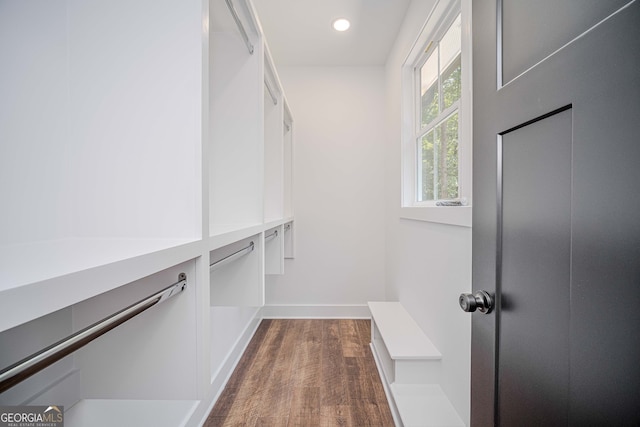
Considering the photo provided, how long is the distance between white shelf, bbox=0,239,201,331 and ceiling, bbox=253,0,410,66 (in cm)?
210

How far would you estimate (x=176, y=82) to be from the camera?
73 cm

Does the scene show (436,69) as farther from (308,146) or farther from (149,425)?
(149,425)

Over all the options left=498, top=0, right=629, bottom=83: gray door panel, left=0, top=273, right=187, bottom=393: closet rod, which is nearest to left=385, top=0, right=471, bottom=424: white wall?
left=498, top=0, right=629, bottom=83: gray door panel

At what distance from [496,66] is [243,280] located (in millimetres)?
1224

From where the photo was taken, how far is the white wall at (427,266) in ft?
4.12

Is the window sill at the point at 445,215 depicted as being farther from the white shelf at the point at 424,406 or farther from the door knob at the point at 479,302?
the white shelf at the point at 424,406

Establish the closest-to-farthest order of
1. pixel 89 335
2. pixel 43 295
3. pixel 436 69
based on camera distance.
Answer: pixel 43 295 → pixel 89 335 → pixel 436 69

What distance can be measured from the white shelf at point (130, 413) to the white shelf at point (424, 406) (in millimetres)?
941

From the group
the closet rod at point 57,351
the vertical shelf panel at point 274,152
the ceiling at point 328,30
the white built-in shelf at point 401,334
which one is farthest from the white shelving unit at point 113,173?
the ceiling at point 328,30

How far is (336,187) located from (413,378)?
1857 mm

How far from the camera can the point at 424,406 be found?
4.50 feet

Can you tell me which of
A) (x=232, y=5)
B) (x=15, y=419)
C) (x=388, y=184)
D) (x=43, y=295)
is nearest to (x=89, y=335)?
(x=43, y=295)

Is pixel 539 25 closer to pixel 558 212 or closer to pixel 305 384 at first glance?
pixel 558 212

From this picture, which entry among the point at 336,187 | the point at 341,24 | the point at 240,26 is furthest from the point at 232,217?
the point at 341,24
